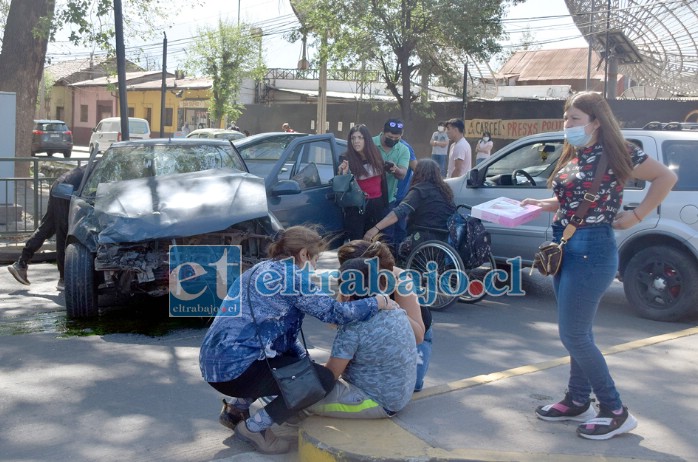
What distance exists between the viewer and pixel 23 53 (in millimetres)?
15922

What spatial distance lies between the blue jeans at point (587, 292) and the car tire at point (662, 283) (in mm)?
3625

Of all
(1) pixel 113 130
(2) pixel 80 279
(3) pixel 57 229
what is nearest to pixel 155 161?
(3) pixel 57 229

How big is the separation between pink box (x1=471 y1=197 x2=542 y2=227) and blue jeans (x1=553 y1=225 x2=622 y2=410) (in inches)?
20.3

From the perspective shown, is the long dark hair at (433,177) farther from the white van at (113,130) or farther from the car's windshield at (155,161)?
the white van at (113,130)

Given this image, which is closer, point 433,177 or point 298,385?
point 298,385

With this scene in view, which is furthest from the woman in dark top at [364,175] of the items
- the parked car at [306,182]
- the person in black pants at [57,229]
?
the person in black pants at [57,229]

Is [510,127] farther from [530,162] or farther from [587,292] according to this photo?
[587,292]

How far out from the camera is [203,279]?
23.1ft

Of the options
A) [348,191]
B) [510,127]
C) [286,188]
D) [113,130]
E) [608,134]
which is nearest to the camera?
[608,134]

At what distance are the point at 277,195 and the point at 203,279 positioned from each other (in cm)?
227

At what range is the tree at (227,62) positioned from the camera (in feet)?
137

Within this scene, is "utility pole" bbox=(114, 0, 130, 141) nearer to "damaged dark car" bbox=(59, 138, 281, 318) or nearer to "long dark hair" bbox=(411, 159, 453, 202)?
"damaged dark car" bbox=(59, 138, 281, 318)

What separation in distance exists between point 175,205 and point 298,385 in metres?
3.47

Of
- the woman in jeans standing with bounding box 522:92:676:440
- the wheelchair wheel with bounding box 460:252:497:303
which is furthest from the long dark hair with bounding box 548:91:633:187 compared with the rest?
the wheelchair wheel with bounding box 460:252:497:303
